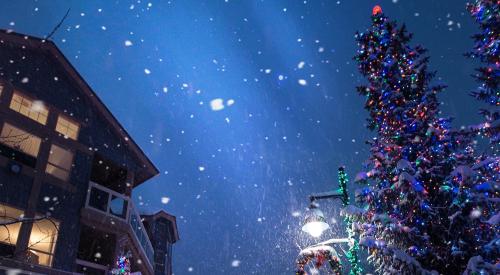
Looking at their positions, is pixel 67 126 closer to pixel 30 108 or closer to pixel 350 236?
pixel 30 108

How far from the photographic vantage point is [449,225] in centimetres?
934

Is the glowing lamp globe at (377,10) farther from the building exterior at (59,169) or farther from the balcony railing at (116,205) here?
the balcony railing at (116,205)

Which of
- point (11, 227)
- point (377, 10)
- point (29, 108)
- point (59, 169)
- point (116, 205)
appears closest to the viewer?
point (377, 10)

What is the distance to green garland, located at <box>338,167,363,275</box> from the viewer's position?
8094 millimetres

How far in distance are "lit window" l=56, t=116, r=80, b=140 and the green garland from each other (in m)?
12.3

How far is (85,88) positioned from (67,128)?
85.2 inches

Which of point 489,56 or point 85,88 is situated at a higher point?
point 85,88

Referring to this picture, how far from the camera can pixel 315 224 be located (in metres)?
8.17

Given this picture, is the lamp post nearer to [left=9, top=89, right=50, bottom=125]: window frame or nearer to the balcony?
the balcony

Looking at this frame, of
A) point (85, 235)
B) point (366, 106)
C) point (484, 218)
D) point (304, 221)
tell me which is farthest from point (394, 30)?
point (85, 235)

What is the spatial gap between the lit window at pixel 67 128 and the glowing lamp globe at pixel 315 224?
477 inches

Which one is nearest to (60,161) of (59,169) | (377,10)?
(59,169)

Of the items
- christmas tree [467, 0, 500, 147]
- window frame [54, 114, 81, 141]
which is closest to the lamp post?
christmas tree [467, 0, 500, 147]

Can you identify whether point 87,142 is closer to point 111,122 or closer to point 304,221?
point 111,122
